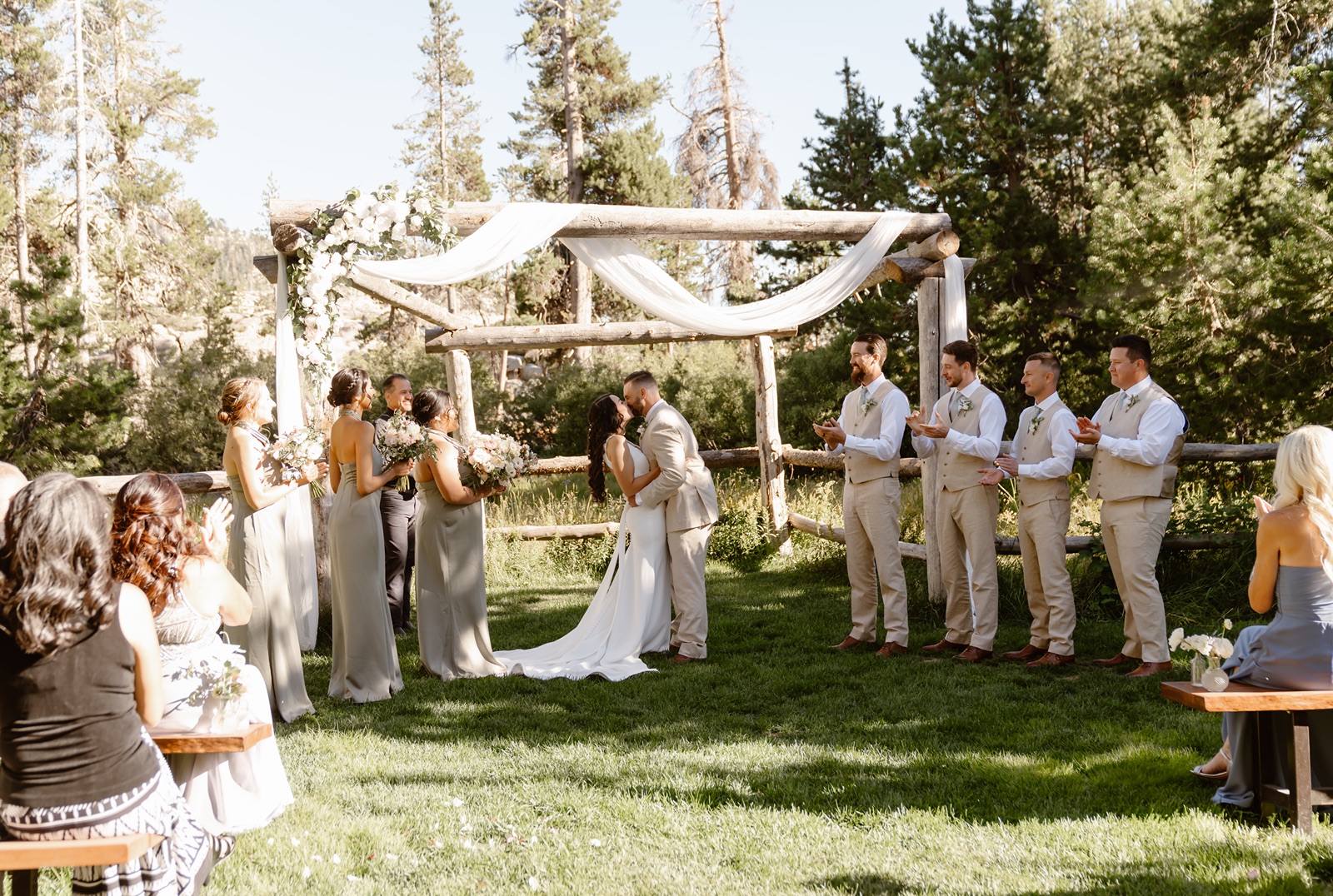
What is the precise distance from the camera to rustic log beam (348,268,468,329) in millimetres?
8055

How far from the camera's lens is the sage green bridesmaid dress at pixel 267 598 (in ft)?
18.5

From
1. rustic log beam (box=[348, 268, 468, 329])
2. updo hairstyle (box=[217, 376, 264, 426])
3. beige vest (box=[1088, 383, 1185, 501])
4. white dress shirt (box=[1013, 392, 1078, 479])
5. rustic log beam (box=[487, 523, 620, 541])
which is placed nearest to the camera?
updo hairstyle (box=[217, 376, 264, 426])

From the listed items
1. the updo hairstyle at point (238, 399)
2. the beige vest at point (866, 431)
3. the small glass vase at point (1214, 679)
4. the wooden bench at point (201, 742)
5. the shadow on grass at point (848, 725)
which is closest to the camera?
the wooden bench at point (201, 742)

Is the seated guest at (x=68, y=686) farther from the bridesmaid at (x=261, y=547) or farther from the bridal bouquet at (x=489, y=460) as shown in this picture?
the bridal bouquet at (x=489, y=460)

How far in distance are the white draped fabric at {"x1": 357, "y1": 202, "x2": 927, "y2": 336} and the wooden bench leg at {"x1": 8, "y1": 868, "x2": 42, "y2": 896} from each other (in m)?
4.39

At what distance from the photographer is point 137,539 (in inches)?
138

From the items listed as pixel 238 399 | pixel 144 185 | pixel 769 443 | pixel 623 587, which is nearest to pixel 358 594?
pixel 238 399

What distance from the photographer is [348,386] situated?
247 inches

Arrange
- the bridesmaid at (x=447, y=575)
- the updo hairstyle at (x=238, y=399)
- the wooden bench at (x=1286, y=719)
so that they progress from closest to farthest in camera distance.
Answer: the wooden bench at (x=1286, y=719) < the updo hairstyle at (x=238, y=399) < the bridesmaid at (x=447, y=575)

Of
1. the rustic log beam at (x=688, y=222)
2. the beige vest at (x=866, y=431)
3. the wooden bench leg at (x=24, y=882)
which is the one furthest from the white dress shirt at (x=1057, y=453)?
the wooden bench leg at (x=24, y=882)

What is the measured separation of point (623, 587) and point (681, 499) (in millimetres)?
815

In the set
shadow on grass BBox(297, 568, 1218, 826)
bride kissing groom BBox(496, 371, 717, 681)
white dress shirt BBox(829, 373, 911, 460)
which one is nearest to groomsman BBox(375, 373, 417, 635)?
shadow on grass BBox(297, 568, 1218, 826)

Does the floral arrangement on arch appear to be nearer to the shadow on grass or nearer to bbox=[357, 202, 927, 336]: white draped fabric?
bbox=[357, 202, 927, 336]: white draped fabric

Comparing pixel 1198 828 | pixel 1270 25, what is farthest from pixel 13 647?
pixel 1270 25
